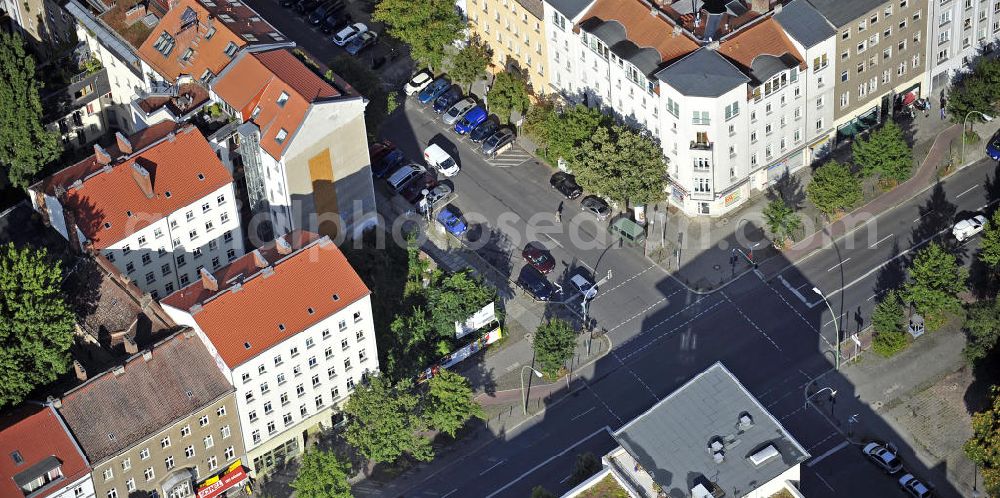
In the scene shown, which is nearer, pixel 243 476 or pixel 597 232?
pixel 243 476

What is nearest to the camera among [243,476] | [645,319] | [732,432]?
[732,432]

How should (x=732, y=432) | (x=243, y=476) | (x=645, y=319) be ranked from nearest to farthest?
1. (x=732, y=432)
2. (x=243, y=476)
3. (x=645, y=319)

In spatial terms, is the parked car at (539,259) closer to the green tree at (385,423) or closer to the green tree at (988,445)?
the green tree at (385,423)

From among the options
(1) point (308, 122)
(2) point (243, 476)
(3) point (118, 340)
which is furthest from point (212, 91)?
(2) point (243, 476)

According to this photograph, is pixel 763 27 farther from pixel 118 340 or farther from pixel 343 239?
pixel 118 340

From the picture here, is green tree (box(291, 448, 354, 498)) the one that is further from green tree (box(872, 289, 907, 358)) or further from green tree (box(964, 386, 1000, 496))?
green tree (box(964, 386, 1000, 496))

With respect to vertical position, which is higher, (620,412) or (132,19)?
(132,19)

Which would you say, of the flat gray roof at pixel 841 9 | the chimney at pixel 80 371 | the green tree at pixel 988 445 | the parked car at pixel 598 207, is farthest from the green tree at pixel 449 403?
the flat gray roof at pixel 841 9

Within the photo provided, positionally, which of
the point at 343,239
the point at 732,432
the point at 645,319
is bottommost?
the point at 732,432
